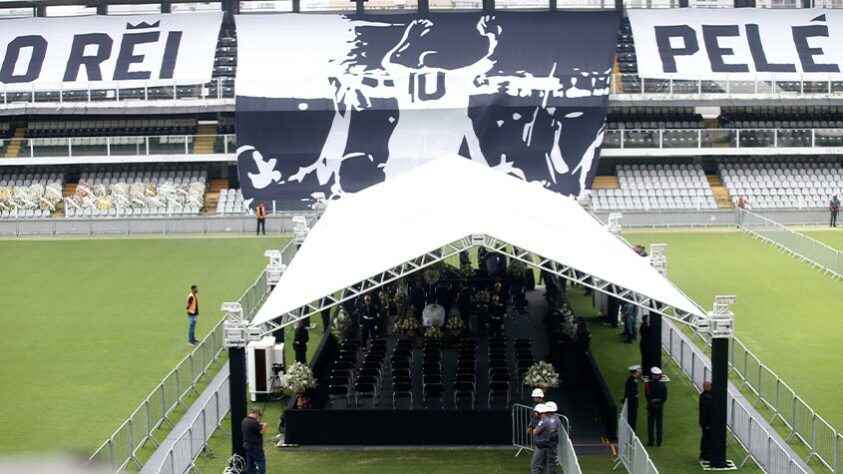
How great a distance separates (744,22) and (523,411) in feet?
135

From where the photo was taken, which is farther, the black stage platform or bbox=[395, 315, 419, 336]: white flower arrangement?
bbox=[395, 315, 419, 336]: white flower arrangement

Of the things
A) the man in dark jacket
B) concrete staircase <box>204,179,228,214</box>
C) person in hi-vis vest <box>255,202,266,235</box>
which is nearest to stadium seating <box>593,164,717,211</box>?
person in hi-vis vest <box>255,202,266,235</box>

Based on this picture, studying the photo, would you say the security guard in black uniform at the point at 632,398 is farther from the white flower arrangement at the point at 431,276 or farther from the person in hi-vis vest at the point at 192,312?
the person in hi-vis vest at the point at 192,312

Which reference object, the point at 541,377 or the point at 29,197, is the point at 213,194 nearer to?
the point at 29,197

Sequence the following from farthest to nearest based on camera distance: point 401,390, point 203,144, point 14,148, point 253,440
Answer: point 203,144 < point 14,148 < point 401,390 < point 253,440

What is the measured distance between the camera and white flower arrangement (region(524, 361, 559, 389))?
24.1 m

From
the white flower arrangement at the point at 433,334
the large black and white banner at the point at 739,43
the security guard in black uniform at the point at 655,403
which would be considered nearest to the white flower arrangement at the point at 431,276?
the white flower arrangement at the point at 433,334

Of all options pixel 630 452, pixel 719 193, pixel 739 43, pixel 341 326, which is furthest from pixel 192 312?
pixel 739 43

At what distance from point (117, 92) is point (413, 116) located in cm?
1310

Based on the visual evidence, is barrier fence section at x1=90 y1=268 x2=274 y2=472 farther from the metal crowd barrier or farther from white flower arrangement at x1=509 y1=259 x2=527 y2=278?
the metal crowd barrier

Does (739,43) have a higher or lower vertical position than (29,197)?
higher

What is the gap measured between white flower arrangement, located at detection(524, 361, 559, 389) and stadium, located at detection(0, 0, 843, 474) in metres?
0.10

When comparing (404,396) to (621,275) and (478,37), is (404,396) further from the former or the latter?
(478,37)

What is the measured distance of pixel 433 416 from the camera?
2348cm
